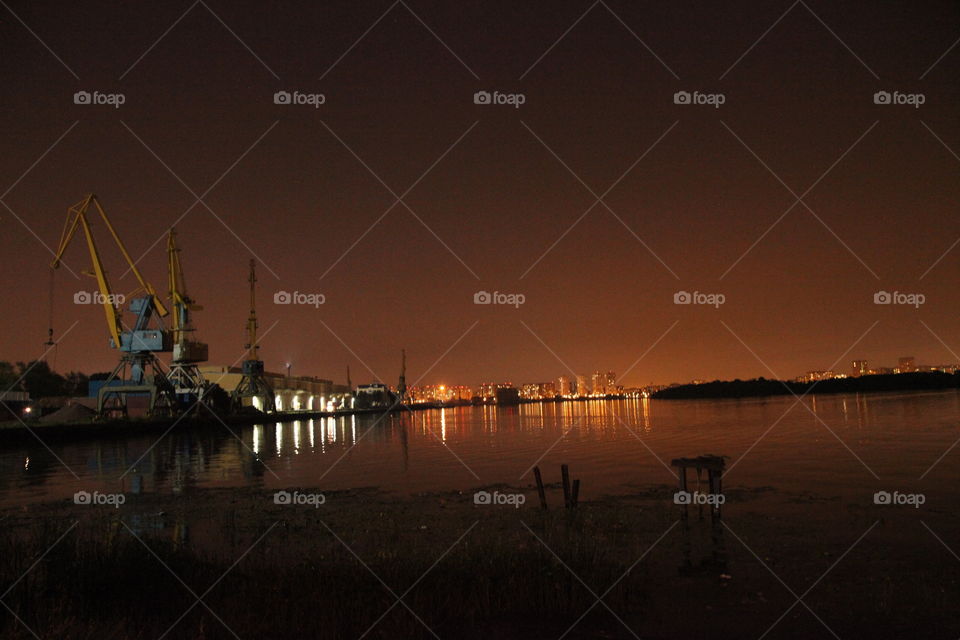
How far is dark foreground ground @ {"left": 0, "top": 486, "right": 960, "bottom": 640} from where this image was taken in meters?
10.4

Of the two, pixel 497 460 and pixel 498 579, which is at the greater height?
pixel 498 579

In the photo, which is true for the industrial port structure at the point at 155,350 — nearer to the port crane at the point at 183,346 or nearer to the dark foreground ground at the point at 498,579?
the port crane at the point at 183,346

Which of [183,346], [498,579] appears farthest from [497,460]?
[183,346]

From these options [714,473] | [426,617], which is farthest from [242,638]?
[714,473]

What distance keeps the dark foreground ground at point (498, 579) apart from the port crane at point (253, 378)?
101 m

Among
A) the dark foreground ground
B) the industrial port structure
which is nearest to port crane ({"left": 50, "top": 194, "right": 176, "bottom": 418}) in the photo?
the industrial port structure

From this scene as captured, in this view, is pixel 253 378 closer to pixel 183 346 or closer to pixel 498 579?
pixel 183 346

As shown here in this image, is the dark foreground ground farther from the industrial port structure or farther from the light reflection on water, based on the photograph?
the industrial port structure

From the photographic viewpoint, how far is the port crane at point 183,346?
90875 mm

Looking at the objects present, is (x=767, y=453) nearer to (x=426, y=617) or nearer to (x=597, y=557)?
(x=597, y=557)

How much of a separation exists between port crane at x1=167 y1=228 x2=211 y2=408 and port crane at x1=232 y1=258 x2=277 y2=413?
57.6 ft

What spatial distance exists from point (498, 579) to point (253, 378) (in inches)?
4448

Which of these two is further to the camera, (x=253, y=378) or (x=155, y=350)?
(x=253, y=378)

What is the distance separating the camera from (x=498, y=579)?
12.3 m
